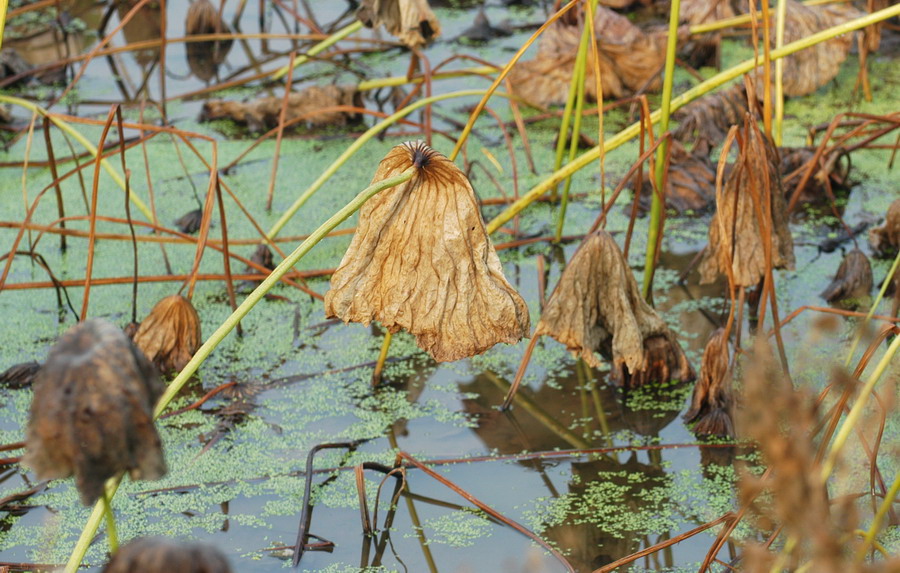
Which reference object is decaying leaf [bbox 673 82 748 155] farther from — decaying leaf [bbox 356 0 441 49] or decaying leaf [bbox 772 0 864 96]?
decaying leaf [bbox 356 0 441 49]

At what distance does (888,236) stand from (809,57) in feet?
4.03

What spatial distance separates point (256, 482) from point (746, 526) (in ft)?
2.70

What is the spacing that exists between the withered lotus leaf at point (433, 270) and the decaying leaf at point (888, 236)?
1343 millimetres

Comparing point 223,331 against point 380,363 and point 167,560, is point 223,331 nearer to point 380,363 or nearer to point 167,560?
point 167,560

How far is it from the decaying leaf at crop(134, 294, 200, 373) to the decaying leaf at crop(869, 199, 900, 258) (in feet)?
5.22

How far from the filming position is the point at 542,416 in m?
2.04

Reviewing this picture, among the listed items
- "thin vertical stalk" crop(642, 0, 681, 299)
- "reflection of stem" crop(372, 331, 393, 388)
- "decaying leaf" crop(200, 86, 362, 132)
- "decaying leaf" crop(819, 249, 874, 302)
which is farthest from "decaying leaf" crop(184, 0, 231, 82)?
"decaying leaf" crop(819, 249, 874, 302)

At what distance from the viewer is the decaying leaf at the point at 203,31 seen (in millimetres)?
4199

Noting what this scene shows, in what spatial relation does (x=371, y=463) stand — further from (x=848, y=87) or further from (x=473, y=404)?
(x=848, y=87)

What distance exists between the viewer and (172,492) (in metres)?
1.79

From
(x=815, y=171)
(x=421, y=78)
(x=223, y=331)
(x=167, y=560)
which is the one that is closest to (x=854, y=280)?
(x=815, y=171)

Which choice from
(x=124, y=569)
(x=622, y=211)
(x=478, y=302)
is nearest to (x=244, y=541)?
(x=478, y=302)

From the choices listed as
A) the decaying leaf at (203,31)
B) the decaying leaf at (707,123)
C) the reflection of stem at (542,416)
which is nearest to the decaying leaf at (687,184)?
the decaying leaf at (707,123)

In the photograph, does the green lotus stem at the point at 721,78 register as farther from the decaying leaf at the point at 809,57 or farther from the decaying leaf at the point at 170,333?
the decaying leaf at the point at 809,57
